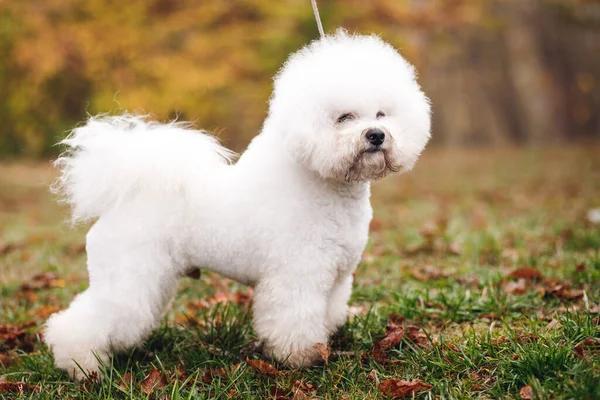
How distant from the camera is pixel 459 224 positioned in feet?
20.5

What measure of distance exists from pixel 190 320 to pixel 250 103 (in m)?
13.1

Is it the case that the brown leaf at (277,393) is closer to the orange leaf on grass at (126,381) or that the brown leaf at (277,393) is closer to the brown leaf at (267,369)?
the brown leaf at (267,369)

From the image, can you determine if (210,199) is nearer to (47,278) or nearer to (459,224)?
(47,278)

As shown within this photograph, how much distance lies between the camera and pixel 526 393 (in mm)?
2408

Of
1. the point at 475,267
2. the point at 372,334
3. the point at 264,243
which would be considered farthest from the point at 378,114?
the point at 475,267

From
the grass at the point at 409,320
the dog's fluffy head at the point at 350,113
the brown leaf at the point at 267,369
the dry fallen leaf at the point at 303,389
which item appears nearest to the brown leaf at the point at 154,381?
the grass at the point at 409,320

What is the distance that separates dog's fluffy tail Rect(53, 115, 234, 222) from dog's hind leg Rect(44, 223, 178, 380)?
0.91ft

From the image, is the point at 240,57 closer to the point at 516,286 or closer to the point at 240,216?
the point at 516,286

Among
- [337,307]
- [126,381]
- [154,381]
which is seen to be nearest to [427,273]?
[337,307]

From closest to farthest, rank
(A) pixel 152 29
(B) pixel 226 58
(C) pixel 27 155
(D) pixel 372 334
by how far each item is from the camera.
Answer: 1. (D) pixel 372 334
2. (A) pixel 152 29
3. (B) pixel 226 58
4. (C) pixel 27 155

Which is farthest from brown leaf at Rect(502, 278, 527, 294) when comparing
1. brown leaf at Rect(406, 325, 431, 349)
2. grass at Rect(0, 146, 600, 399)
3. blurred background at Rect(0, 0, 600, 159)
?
blurred background at Rect(0, 0, 600, 159)

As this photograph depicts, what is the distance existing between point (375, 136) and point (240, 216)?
83 cm

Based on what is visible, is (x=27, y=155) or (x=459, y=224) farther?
(x=27, y=155)

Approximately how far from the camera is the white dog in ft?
9.37
